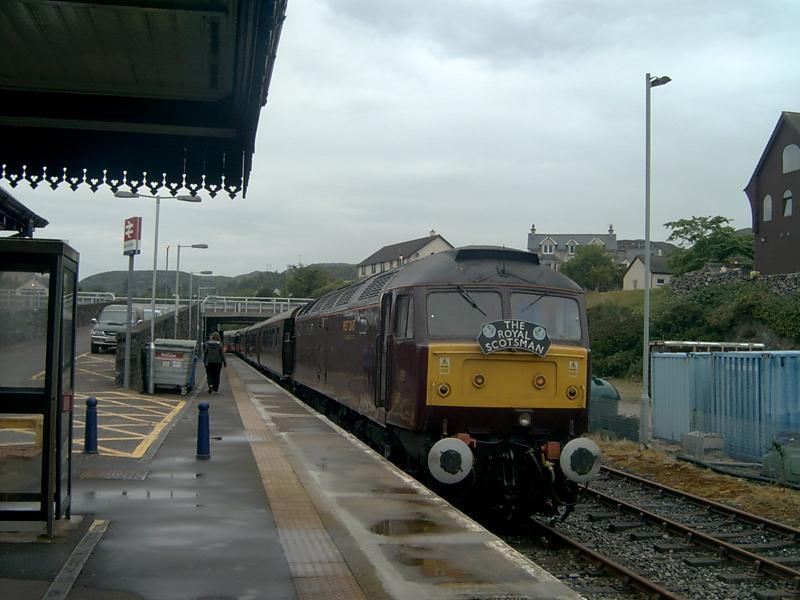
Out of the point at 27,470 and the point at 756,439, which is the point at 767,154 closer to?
the point at 756,439

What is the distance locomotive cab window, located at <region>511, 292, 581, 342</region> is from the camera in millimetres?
10312

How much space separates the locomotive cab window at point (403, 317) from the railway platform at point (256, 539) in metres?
1.79

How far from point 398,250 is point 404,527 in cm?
10045

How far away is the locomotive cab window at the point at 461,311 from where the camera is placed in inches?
395

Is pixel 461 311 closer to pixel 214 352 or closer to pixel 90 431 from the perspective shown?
pixel 90 431

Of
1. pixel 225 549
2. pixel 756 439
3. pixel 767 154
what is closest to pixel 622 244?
pixel 767 154

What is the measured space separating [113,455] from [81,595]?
5973 millimetres

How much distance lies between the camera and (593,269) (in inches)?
3056

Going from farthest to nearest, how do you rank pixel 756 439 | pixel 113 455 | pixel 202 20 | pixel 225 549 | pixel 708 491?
1. pixel 756 439
2. pixel 708 491
3. pixel 113 455
4. pixel 225 549
5. pixel 202 20

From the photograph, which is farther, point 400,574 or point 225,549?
point 225,549

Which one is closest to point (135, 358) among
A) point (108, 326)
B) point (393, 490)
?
point (108, 326)

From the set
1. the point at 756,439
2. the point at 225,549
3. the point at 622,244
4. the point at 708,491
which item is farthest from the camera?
the point at 622,244

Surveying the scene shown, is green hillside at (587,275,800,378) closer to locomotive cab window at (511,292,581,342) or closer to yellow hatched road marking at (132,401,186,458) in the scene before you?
yellow hatched road marking at (132,401,186,458)

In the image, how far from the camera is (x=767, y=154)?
3981 centimetres
